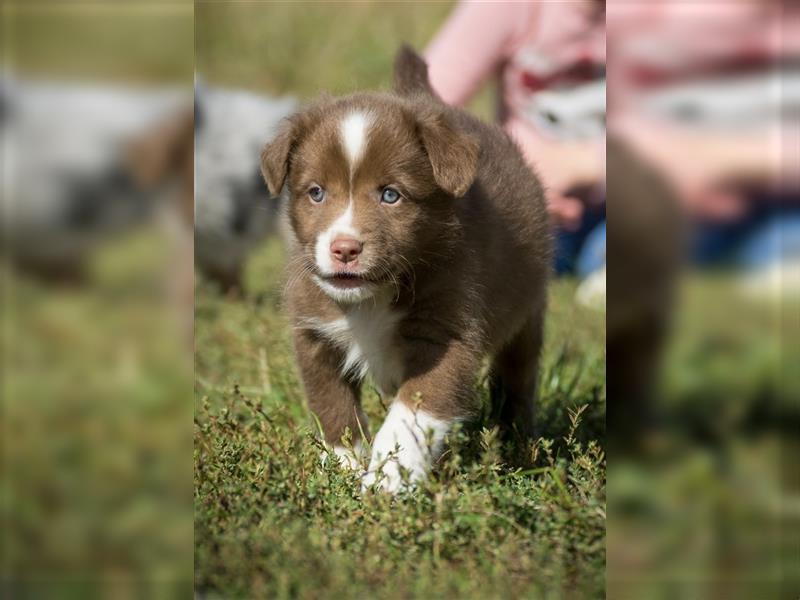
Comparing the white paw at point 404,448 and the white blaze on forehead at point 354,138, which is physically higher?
the white blaze on forehead at point 354,138

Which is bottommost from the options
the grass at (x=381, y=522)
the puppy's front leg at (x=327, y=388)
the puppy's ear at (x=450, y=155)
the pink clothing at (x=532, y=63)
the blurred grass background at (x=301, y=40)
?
the grass at (x=381, y=522)

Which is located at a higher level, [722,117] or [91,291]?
[722,117]

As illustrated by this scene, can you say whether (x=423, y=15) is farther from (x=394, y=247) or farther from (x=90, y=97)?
(x=90, y=97)

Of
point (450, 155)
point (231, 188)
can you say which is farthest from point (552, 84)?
point (450, 155)

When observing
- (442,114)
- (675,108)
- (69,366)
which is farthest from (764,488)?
(442,114)

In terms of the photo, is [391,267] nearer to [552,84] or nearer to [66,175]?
[66,175]

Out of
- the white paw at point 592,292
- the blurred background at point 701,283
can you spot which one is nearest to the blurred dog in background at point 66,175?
the blurred background at point 701,283

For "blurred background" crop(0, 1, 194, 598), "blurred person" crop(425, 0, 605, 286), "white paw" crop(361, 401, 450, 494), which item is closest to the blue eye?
"white paw" crop(361, 401, 450, 494)

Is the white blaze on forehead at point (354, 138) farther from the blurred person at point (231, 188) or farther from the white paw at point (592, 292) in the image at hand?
the blurred person at point (231, 188)
